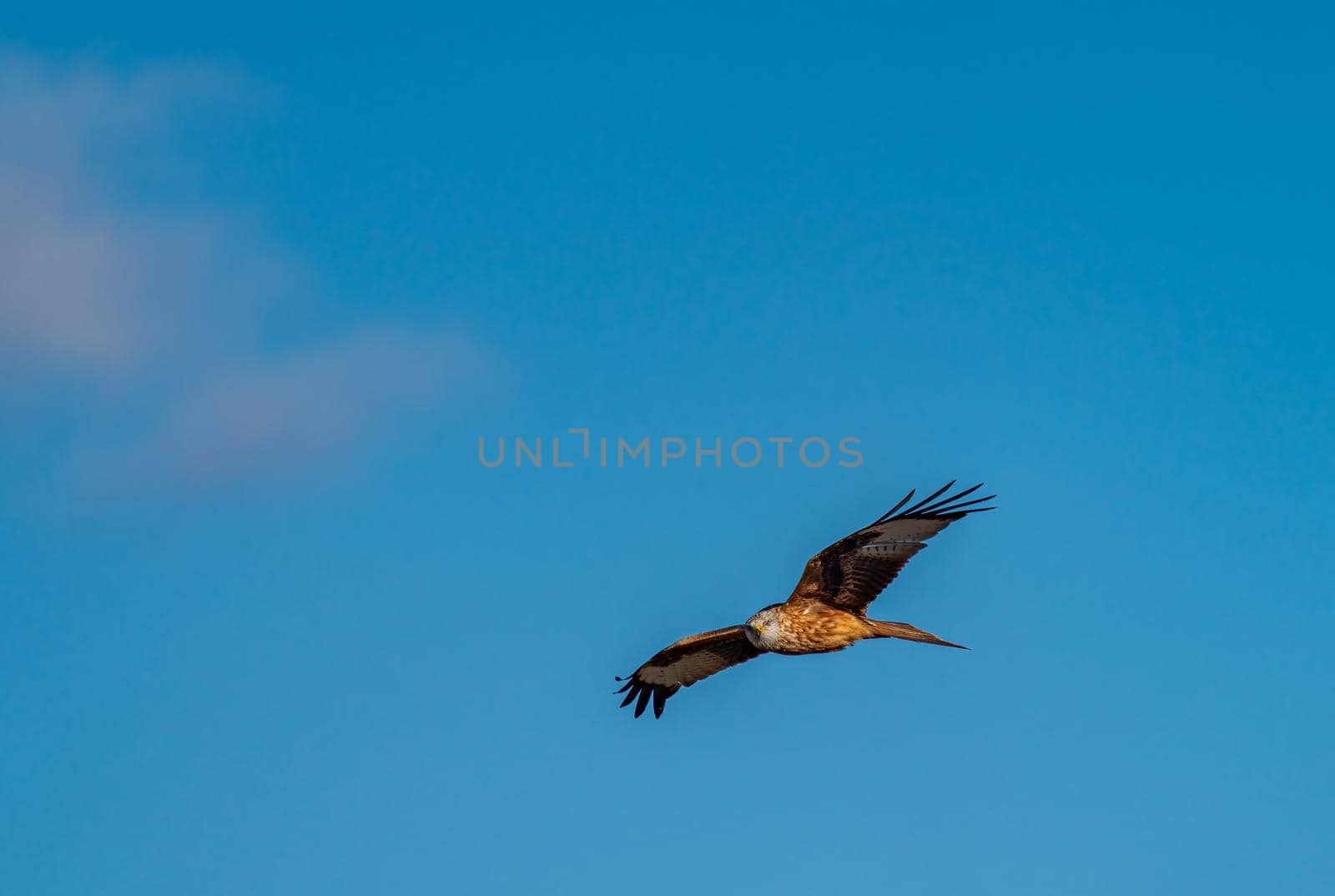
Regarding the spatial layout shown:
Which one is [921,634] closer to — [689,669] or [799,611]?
[799,611]

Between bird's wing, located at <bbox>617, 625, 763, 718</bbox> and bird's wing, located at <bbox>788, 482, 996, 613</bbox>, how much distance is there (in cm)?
242

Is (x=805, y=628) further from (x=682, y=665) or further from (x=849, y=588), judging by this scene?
(x=682, y=665)

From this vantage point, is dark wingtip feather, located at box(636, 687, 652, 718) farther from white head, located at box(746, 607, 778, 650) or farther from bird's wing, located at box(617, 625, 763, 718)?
white head, located at box(746, 607, 778, 650)

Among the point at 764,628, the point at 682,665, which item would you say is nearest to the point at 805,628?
the point at 764,628

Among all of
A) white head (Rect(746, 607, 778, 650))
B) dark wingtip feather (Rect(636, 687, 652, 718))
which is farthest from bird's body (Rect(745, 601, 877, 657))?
dark wingtip feather (Rect(636, 687, 652, 718))

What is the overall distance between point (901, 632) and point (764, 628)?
1.74 m

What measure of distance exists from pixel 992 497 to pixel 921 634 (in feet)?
5.67

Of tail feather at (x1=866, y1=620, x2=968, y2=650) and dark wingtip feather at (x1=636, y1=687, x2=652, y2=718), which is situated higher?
dark wingtip feather at (x1=636, y1=687, x2=652, y2=718)

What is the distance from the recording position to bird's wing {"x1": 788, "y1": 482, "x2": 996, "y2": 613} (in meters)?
19.8

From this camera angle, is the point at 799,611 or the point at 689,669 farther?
the point at 689,669

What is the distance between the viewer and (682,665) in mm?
23344

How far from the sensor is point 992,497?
63.4ft

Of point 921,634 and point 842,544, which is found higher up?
point 842,544

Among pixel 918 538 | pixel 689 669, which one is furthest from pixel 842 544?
pixel 689 669
